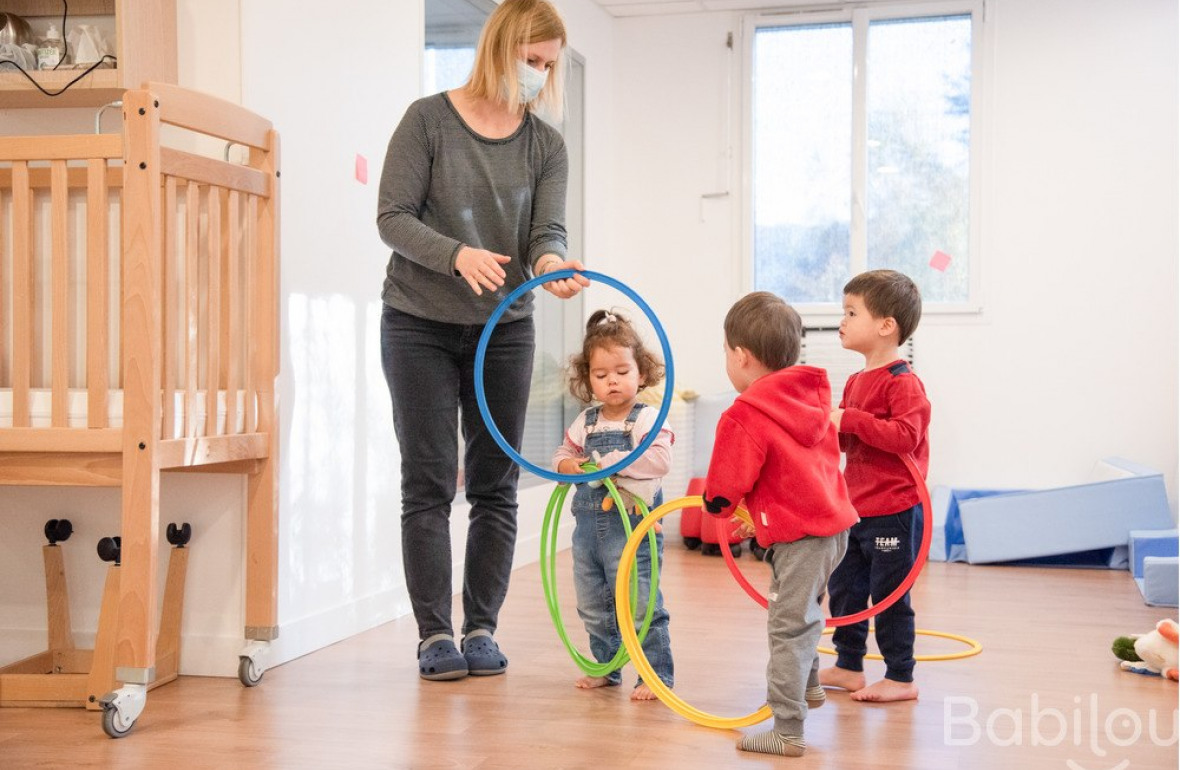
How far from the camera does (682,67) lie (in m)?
5.60

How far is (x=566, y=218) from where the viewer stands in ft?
16.3

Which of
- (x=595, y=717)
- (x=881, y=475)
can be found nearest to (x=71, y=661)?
(x=595, y=717)

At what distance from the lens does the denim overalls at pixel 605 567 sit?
2.49m

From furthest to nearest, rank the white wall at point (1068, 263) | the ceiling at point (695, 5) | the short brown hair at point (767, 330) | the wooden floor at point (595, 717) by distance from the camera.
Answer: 1. the ceiling at point (695, 5)
2. the white wall at point (1068, 263)
3. the short brown hair at point (767, 330)
4. the wooden floor at point (595, 717)

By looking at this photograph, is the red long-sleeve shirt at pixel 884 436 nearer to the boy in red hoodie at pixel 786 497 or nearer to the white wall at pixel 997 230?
the boy in red hoodie at pixel 786 497

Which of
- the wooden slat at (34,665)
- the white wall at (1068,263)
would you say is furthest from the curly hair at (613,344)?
the white wall at (1068,263)

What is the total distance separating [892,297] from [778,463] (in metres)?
0.60

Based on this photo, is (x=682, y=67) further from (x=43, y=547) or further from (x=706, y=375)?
(x=43, y=547)

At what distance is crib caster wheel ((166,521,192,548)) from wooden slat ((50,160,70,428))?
460 millimetres

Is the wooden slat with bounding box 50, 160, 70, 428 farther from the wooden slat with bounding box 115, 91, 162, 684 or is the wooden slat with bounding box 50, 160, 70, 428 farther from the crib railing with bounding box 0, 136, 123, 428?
the wooden slat with bounding box 115, 91, 162, 684

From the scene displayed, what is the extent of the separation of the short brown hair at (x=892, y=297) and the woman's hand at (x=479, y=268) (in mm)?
742

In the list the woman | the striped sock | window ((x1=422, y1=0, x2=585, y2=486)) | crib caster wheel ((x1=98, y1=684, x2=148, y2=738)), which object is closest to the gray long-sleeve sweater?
the woman

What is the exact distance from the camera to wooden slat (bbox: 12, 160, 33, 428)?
2.29m

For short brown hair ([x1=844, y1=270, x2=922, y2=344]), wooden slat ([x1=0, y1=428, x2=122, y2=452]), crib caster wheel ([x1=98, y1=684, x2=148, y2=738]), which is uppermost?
short brown hair ([x1=844, y1=270, x2=922, y2=344])
